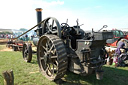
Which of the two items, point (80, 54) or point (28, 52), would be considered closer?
point (80, 54)

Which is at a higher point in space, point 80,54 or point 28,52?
point 80,54

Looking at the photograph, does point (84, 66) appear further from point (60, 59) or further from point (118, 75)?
point (118, 75)

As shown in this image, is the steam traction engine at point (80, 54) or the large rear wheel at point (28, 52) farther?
the large rear wheel at point (28, 52)

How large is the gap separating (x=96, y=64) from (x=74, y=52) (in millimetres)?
798

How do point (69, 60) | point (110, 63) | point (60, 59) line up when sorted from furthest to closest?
point (110, 63), point (69, 60), point (60, 59)

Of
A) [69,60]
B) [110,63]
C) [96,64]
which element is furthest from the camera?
[110,63]

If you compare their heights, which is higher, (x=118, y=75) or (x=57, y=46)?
(x=57, y=46)

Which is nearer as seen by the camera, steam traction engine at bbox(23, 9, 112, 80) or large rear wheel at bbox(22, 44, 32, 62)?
steam traction engine at bbox(23, 9, 112, 80)

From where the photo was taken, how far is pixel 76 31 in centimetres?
466

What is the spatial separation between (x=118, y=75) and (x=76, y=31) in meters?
2.63

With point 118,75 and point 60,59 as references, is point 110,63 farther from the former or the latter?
point 60,59

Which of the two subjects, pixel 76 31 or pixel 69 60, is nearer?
pixel 69 60

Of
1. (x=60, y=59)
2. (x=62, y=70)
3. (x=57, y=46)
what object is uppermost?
(x=57, y=46)

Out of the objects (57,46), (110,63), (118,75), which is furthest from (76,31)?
(110,63)
